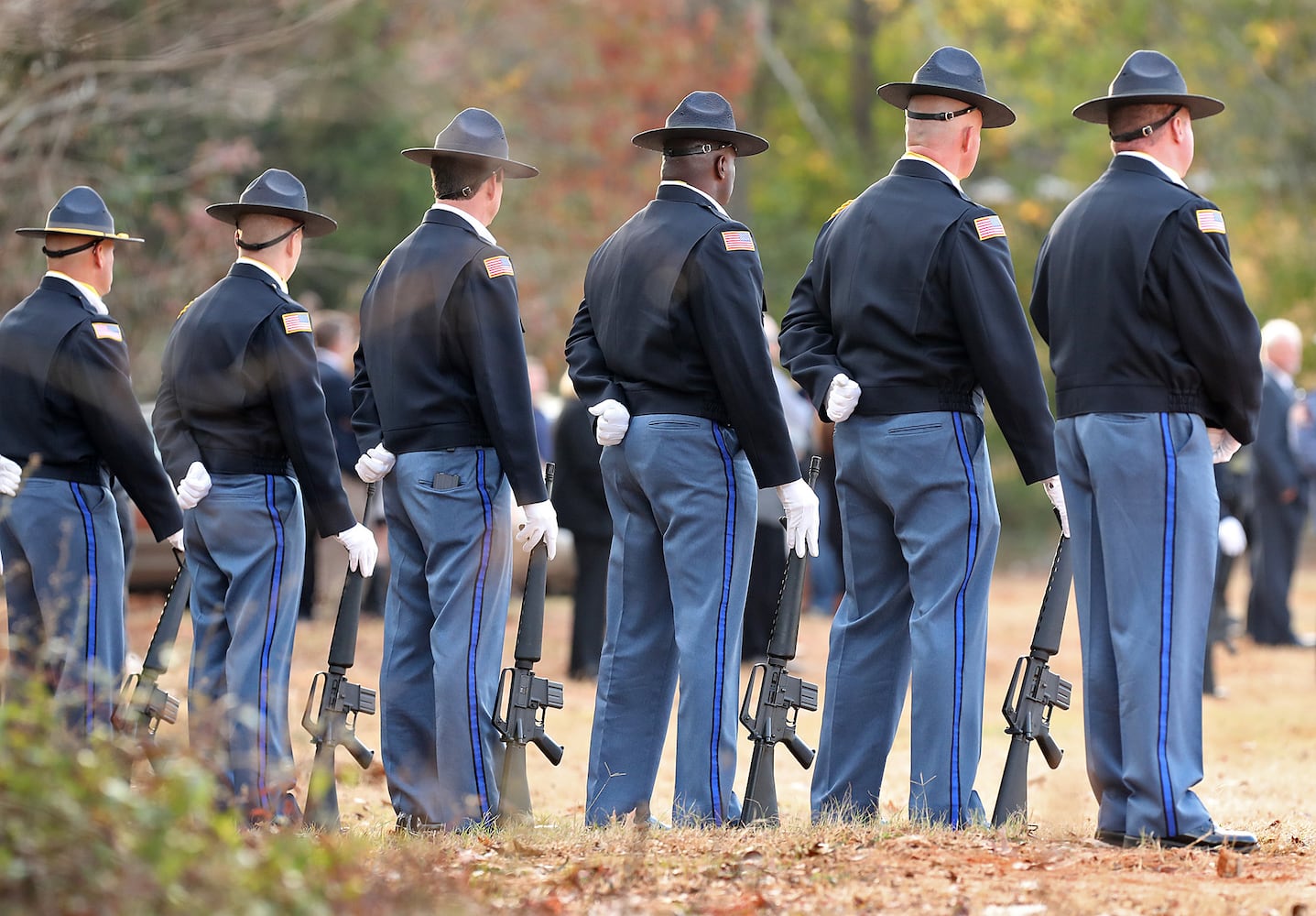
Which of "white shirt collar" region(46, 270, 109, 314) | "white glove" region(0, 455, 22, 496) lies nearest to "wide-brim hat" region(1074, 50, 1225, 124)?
"white shirt collar" region(46, 270, 109, 314)

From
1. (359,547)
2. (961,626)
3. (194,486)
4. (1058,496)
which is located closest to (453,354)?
(359,547)

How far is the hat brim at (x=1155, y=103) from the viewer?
5.62 meters

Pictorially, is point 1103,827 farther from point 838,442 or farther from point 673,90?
point 673,90

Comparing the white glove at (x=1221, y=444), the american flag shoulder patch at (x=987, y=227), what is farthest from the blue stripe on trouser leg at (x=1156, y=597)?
the american flag shoulder patch at (x=987, y=227)

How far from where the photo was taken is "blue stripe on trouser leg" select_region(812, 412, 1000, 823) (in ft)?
19.0

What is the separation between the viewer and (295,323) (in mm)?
6656

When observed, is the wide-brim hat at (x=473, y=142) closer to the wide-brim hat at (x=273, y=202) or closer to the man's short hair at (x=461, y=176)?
the man's short hair at (x=461, y=176)

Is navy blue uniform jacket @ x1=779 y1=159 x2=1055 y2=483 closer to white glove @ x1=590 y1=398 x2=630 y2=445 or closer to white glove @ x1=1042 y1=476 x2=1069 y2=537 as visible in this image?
white glove @ x1=1042 y1=476 x2=1069 y2=537

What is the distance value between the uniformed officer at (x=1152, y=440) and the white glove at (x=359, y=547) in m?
2.75

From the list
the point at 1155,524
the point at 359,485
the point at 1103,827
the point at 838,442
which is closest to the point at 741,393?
the point at 838,442

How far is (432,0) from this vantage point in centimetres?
1956

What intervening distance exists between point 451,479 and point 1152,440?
2.44m

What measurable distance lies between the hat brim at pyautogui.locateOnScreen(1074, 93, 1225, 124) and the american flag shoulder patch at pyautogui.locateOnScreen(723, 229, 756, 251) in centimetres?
120

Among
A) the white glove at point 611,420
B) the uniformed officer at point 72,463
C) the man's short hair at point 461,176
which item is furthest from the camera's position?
the uniformed officer at point 72,463
